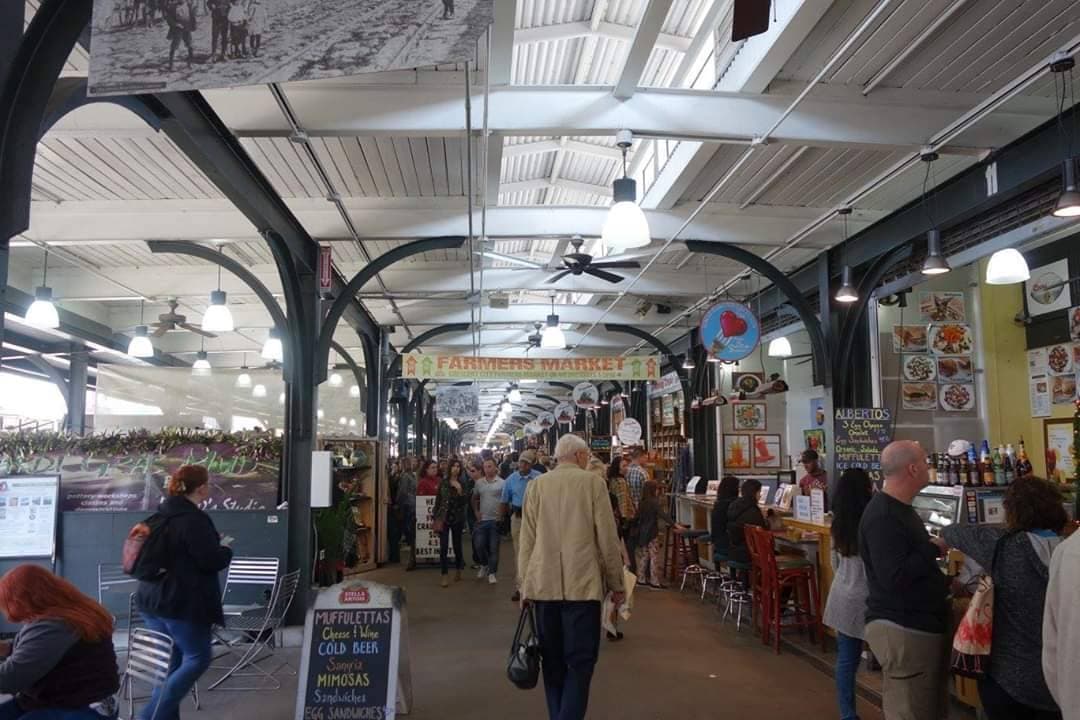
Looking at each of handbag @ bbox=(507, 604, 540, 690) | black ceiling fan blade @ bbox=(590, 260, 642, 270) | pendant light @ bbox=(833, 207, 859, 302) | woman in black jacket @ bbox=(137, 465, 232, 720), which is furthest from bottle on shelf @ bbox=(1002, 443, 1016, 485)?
woman in black jacket @ bbox=(137, 465, 232, 720)

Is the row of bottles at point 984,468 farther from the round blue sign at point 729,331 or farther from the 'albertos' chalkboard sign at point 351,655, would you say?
the 'albertos' chalkboard sign at point 351,655

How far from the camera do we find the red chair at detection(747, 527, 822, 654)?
7.06 metres

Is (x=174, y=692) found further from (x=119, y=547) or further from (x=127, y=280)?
(x=127, y=280)

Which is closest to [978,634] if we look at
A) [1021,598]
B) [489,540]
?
[1021,598]

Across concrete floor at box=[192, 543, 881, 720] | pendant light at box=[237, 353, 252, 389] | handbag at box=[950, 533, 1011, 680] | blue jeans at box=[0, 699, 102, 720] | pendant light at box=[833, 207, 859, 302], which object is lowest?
concrete floor at box=[192, 543, 881, 720]

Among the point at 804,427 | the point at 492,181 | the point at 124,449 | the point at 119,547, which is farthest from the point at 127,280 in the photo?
the point at 804,427

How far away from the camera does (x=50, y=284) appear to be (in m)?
10.8

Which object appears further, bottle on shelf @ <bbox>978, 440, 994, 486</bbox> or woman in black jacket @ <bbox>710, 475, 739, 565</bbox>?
woman in black jacket @ <bbox>710, 475, 739, 565</bbox>

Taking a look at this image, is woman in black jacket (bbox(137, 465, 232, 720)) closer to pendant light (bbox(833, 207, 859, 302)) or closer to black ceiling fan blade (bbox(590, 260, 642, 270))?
black ceiling fan blade (bbox(590, 260, 642, 270))

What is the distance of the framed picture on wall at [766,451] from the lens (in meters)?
15.0

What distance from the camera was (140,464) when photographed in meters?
7.75

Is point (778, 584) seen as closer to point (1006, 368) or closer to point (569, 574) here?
point (569, 574)

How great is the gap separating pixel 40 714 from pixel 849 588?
3950 mm

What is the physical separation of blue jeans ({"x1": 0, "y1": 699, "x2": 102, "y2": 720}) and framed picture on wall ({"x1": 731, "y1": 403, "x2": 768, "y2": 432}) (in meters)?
12.9
